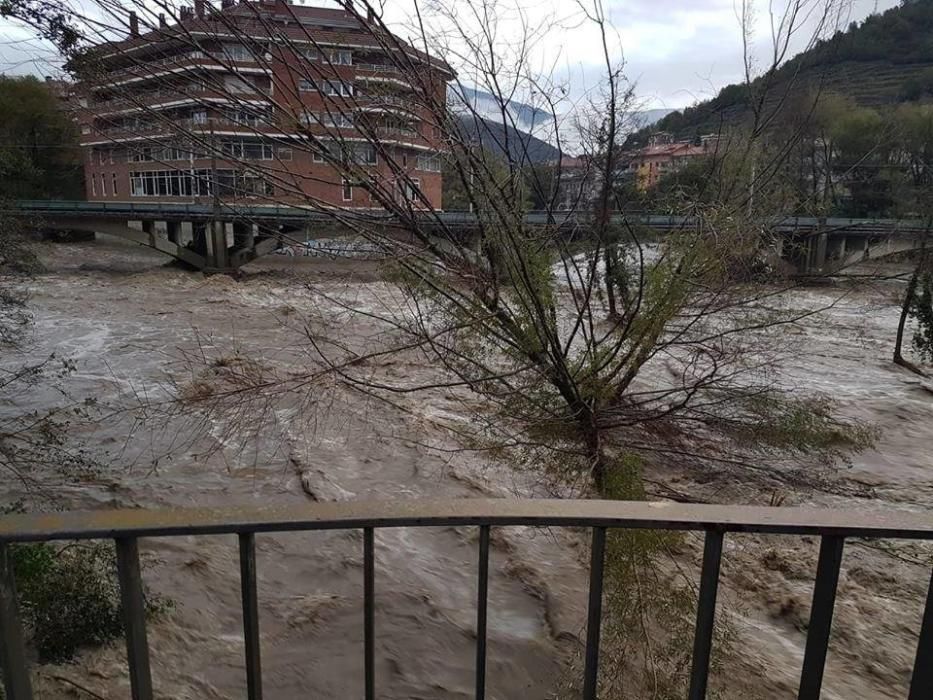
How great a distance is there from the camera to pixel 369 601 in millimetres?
1258

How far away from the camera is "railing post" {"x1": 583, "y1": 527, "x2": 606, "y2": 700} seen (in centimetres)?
116

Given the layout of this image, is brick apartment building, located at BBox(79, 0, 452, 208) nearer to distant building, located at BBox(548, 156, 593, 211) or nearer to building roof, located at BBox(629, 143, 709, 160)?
distant building, located at BBox(548, 156, 593, 211)

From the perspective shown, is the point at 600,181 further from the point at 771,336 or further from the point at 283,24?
the point at 771,336

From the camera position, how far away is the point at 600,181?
4.27 m

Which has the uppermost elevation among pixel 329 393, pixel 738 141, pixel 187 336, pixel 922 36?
pixel 922 36

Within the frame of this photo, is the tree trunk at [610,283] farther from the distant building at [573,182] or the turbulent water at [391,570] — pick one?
the turbulent water at [391,570]

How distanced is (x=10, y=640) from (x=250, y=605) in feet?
1.29

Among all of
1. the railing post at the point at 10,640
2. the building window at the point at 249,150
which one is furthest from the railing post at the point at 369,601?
the building window at the point at 249,150

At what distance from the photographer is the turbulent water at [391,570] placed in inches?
167

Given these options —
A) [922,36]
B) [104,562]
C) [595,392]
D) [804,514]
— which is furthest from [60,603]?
[922,36]

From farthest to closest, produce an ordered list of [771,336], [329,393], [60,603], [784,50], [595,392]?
[771,336]
[329,393]
[595,392]
[784,50]
[60,603]

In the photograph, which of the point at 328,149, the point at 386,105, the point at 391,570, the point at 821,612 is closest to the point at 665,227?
the point at 386,105

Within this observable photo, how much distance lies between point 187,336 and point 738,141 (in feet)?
41.6

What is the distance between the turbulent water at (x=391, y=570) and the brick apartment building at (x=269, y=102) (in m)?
0.90
